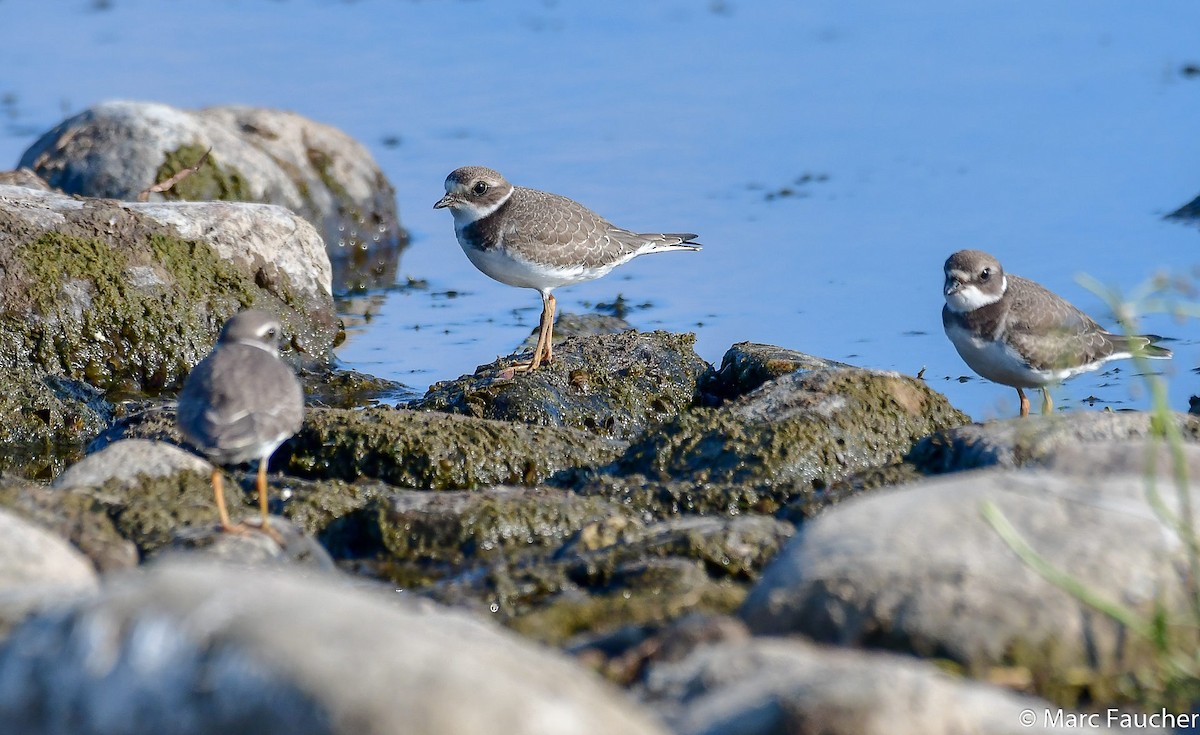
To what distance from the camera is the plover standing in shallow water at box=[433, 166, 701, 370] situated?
33.9ft

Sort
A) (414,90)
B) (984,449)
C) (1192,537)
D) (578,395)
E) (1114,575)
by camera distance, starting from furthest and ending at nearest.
A: (414,90), (578,395), (984,449), (1114,575), (1192,537)

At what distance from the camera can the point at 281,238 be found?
1187 centimetres

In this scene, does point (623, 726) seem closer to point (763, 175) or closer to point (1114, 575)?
point (1114, 575)

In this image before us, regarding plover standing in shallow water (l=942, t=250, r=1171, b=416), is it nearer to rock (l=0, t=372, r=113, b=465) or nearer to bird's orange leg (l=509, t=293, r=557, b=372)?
bird's orange leg (l=509, t=293, r=557, b=372)

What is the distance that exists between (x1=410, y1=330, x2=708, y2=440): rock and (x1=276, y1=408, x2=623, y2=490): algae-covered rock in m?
0.99

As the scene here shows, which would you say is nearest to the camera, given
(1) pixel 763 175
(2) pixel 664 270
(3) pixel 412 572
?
(3) pixel 412 572

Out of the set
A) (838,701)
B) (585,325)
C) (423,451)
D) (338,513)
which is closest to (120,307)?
(423,451)

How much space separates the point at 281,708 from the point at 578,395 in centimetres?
639

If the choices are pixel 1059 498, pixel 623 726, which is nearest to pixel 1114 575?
pixel 1059 498

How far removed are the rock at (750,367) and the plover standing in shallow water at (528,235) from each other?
3.81 feet

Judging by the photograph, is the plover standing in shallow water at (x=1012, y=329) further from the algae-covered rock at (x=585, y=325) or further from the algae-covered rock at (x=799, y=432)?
the algae-covered rock at (x=585, y=325)

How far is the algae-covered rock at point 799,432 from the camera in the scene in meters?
7.80

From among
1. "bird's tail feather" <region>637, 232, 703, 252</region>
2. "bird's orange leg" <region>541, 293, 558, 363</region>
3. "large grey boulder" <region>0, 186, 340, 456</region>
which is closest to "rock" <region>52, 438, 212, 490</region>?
"large grey boulder" <region>0, 186, 340, 456</region>

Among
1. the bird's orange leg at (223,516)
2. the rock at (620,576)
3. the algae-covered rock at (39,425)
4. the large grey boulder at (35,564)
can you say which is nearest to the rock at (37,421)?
the algae-covered rock at (39,425)
